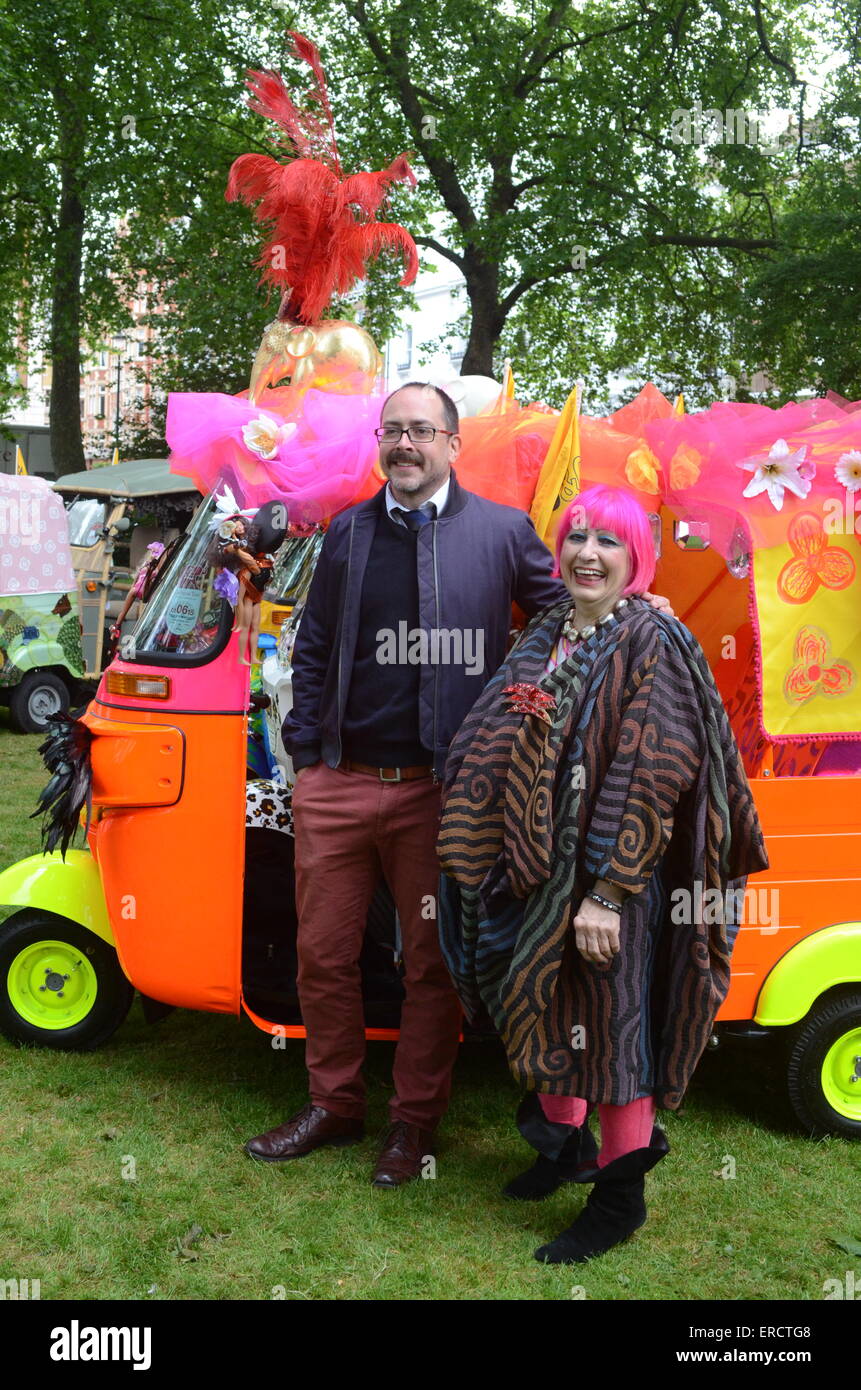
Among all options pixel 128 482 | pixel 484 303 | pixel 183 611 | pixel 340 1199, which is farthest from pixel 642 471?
pixel 484 303

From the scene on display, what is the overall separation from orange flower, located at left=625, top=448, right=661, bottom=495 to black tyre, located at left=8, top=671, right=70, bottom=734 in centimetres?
803

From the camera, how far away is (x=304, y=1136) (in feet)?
11.8

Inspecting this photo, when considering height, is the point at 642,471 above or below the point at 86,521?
below

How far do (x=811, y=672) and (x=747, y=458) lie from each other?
0.65 metres

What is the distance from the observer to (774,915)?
3.71 meters

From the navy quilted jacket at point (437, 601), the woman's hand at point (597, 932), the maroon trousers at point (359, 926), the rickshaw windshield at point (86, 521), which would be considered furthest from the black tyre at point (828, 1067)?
the rickshaw windshield at point (86, 521)

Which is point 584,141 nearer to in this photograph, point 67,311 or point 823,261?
point 823,261

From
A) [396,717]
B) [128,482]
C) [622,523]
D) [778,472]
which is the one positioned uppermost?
[128,482]

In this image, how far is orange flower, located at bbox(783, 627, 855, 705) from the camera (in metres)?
3.61

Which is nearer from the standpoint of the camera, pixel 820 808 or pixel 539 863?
pixel 539 863

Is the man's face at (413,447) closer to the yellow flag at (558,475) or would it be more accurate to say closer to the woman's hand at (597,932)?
the yellow flag at (558,475)

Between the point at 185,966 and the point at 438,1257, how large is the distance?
1178mm

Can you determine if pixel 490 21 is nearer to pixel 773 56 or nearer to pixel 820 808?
pixel 773 56

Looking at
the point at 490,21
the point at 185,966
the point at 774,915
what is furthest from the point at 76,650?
the point at 490,21
